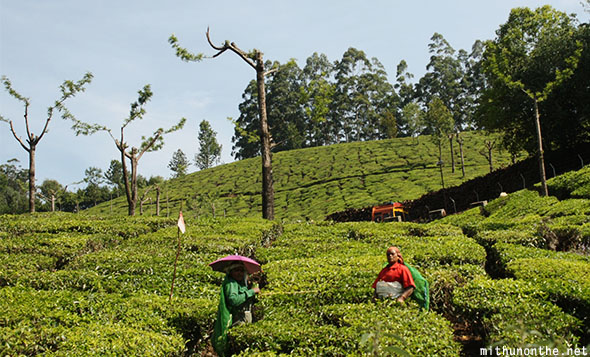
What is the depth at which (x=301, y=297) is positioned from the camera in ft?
26.7

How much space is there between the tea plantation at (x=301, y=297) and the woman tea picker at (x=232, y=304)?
0.21 meters

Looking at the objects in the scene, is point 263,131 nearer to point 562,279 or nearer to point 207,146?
point 562,279

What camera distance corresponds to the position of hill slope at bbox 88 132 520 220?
49781mm

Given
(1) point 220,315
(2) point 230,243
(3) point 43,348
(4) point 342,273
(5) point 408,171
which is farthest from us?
(5) point 408,171

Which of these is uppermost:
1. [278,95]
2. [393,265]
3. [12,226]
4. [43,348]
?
[278,95]

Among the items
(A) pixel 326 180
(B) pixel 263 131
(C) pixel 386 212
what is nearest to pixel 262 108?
(B) pixel 263 131

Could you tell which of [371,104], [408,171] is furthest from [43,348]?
[371,104]

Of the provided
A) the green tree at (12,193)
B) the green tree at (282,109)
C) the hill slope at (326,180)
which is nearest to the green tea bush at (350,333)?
the hill slope at (326,180)

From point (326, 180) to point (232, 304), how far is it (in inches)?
2192

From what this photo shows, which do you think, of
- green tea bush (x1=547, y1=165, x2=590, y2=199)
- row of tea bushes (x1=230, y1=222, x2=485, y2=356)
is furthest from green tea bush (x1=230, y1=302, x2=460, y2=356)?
green tea bush (x1=547, y1=165, x2=590, y2=199)

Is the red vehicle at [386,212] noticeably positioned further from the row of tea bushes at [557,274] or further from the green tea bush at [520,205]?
the row of tea bushes at [557,274]

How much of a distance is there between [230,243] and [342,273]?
5.04m

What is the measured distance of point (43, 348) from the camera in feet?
19.2

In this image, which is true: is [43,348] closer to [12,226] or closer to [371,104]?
[12,226]
